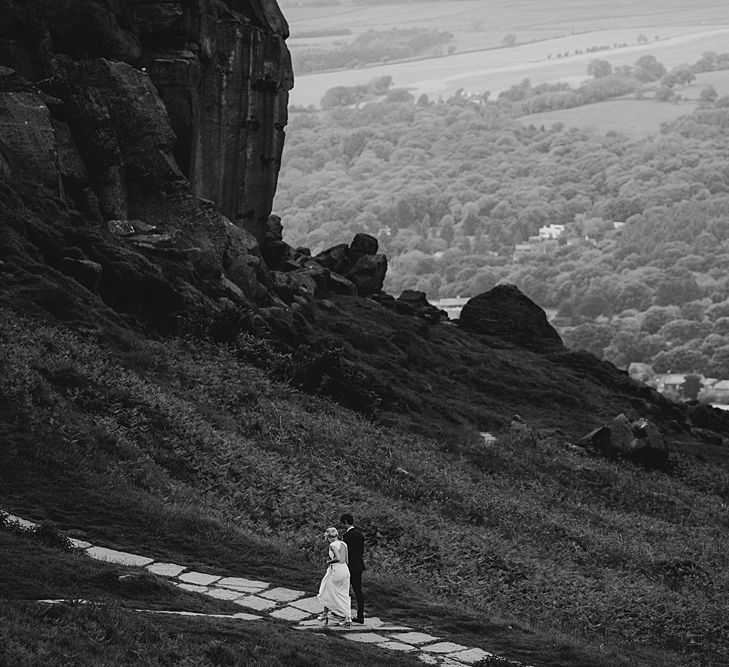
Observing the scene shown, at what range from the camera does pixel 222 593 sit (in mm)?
21953

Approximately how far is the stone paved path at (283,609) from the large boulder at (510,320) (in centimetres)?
4973

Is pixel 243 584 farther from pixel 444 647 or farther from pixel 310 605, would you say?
pixel 444 647

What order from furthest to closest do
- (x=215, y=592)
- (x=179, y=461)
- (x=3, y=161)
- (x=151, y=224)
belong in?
(x=151, y=224) → (x=3, y=161) → (x=179, y=461) → (x=215, y=592)

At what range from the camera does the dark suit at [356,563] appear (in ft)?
72.0

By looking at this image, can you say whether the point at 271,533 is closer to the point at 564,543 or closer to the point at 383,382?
the point at 564,543

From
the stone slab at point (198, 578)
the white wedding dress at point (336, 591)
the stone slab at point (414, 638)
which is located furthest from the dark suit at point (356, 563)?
the stone slab at point (198, 578)

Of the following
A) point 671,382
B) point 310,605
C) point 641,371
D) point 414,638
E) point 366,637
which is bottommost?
point 641,371

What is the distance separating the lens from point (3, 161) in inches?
1732

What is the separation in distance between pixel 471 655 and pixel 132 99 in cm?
3317

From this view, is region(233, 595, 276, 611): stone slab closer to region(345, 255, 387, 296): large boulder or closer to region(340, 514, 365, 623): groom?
region(340, 514, 365, 623): groom

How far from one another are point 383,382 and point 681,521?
11.6 meters

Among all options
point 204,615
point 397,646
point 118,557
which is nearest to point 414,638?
point 397,646

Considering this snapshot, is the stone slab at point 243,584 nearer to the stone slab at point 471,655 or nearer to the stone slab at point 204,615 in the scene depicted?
the stone slab at point 204,615

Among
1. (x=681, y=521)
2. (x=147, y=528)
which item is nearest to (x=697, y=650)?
(x=147, y=528)
